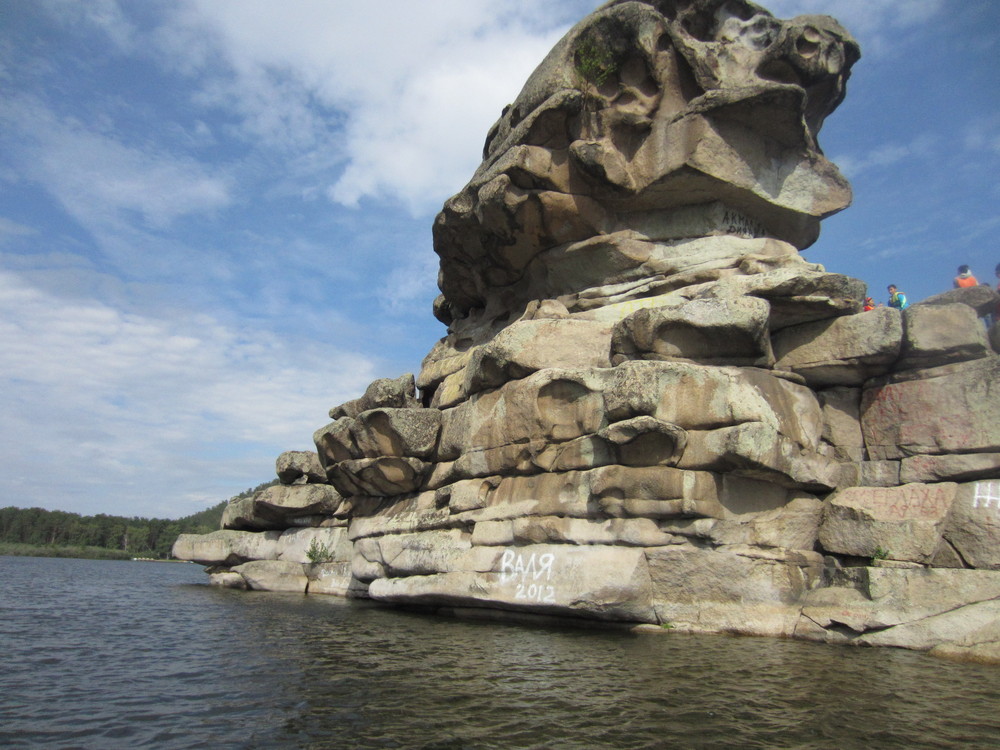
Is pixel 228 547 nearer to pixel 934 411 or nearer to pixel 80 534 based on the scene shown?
pixel 934 411

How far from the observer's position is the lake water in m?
6.79

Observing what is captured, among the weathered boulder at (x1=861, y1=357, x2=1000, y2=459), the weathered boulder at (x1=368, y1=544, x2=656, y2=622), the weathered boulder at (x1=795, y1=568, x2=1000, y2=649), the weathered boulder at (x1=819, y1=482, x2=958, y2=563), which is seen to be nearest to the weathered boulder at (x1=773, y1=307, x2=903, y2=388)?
the weathered boulder at (x1=861, y1=357, x2=1000, y2=459)

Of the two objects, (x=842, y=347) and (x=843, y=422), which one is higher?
(x=842, y=347)

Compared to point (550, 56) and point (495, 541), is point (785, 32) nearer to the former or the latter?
point (550, 56)

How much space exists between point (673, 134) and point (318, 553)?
16.6 meters

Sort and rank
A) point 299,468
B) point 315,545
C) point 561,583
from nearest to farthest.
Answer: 1. point 561,583
2. point 315,545
3. point 299,468

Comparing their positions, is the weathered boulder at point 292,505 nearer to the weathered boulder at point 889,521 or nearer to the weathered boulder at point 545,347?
the weathered boulder at point 545,347

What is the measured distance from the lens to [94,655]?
36.7 ft

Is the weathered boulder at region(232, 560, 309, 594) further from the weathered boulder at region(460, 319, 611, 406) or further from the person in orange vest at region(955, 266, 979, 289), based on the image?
the person in orange vest at region(955, 266, 979, 289)

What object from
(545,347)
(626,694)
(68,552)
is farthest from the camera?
(68,552)

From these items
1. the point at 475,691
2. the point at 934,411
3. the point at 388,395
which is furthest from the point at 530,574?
the point at 388,395

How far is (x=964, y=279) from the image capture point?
16.5 meters

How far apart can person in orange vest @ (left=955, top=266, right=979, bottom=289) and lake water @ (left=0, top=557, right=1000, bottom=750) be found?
9.38 meters

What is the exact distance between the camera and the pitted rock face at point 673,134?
19.0m
